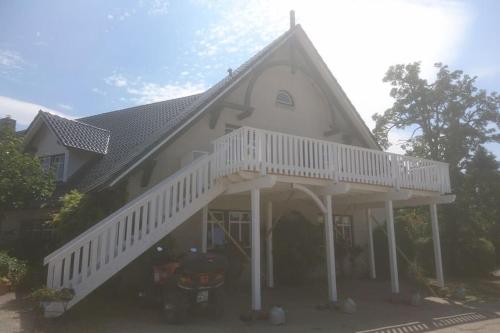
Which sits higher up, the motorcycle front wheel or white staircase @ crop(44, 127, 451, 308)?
white staircase @ crop(44, 127, 451, 308)

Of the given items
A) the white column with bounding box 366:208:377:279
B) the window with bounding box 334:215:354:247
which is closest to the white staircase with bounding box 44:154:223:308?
the window with bounding box 334:215:354:247

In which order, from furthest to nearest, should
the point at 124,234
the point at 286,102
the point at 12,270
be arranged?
the point at 286,102 < the point at 12,270 < the point at 124,234

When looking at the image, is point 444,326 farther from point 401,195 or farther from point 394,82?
point 394,82

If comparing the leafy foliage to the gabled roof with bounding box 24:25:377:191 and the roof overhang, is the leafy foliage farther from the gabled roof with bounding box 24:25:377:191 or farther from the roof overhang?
the roof overhang

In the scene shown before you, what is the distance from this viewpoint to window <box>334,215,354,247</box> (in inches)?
635

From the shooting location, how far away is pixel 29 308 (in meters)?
8.24

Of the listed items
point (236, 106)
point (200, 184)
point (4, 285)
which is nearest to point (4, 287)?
point (4, 285)

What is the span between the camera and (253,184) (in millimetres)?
9258

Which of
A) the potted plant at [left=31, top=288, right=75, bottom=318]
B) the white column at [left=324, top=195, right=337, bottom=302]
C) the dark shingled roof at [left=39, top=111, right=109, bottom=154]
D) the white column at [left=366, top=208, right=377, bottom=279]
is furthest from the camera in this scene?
the white column at [left=366, top=208, right=377, bottom=279]

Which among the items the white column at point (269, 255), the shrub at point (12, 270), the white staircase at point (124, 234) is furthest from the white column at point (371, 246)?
the shrub at point (12, 270)

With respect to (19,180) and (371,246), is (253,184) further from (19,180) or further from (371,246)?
(371,246)

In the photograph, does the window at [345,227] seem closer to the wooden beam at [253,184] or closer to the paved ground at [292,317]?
the paved ground at [292,317]

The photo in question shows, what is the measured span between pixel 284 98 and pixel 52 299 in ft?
35.2

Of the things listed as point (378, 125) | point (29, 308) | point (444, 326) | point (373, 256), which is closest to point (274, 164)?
point (444, 326)
